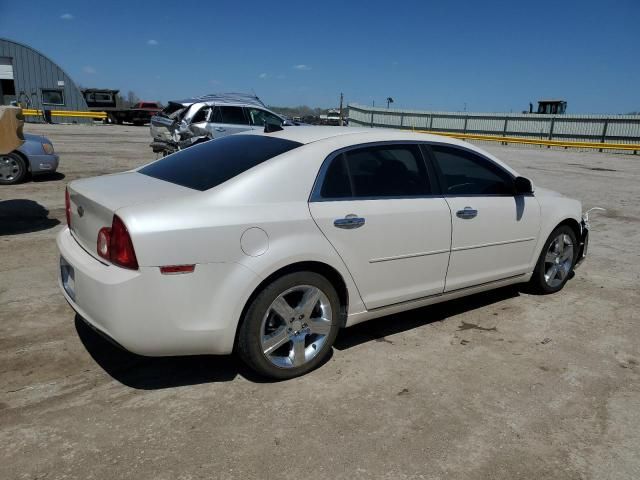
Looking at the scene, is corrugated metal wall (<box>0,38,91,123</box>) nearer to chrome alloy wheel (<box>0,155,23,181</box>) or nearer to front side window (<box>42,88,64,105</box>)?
front side window (<box>42,88,64,105</box>)

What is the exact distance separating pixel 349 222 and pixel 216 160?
3.41ft

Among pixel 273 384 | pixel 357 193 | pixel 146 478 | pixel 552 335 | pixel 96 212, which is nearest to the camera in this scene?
pixel 146 478

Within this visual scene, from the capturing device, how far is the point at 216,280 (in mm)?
2811

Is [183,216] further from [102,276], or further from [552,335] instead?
[552,335]

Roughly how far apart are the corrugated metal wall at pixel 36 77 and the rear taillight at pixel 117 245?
38.7m

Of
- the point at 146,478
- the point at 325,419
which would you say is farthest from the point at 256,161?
the point at 146,478

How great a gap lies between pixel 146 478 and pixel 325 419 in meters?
0.97

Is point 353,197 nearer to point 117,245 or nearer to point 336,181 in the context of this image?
point 336,181

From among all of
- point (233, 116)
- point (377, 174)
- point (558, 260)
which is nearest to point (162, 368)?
point (377, 174)

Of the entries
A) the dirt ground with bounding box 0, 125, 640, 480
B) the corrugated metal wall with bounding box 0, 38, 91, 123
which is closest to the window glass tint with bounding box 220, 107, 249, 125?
the dirt ground with bounding box 0, 125, 640, 480

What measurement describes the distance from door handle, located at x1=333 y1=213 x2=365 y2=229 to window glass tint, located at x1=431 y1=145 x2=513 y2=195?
932 millimetres

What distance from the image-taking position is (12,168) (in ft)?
30.6

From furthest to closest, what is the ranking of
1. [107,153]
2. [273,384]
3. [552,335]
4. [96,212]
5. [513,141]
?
[513,141]
[107,153]
[552,335]
[273,384]
[96,212]

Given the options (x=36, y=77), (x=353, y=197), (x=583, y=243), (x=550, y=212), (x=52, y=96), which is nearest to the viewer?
(x=353, y=197)
